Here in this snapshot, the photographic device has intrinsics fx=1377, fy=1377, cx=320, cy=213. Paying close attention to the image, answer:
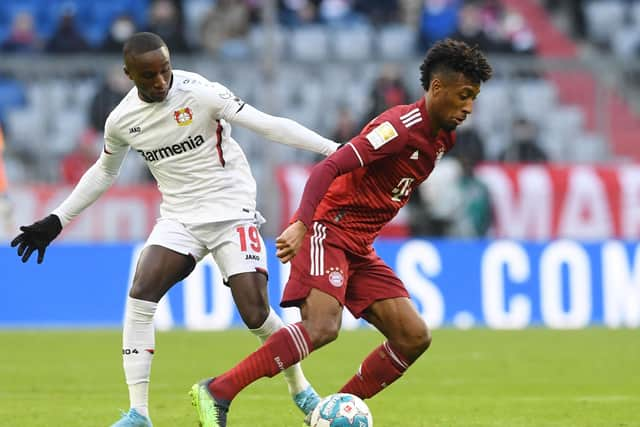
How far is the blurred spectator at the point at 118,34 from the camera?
1936 centimetres

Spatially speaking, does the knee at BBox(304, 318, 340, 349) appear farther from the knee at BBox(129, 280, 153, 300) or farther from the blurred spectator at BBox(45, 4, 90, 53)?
the blurred spectator at BBox(45, 4, 90, 53)

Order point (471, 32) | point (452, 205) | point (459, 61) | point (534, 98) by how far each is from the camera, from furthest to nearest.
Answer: point (471, 32)
point (534, 98)
point (452, 205)
point (459, 61)

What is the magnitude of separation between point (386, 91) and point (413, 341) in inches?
422

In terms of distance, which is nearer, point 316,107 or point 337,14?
point 316,107

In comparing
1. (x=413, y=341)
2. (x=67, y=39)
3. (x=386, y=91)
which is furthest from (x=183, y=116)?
(x=67, y=39)

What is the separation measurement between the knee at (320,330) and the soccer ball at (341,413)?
1.03 feet

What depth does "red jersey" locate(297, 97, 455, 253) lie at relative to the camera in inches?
295

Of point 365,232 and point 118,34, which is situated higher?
point 118,34

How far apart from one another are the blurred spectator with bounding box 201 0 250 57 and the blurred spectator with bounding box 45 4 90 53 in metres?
1.94

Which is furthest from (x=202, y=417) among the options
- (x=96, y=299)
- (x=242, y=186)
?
(x=96, y=299)

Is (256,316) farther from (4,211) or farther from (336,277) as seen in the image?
(4,211)

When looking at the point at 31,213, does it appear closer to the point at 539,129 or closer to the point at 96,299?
the point at 96,299

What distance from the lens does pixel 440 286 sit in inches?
658

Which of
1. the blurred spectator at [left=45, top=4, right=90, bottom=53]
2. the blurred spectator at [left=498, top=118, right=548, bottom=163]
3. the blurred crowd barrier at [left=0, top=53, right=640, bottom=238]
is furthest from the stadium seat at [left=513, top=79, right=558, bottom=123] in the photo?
the blurred spectator at [left=45, top=4, right=90, bottom=53]
